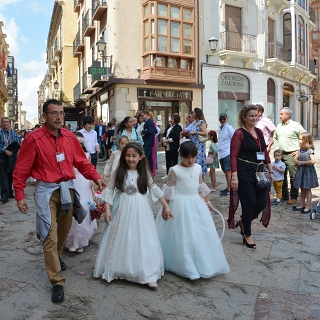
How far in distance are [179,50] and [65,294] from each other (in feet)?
57.8

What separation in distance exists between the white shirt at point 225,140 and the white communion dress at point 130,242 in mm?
4548

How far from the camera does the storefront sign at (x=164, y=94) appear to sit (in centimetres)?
1966

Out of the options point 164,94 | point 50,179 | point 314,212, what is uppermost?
point 164,94

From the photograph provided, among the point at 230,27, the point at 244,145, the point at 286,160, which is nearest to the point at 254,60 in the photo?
the point at 230,27

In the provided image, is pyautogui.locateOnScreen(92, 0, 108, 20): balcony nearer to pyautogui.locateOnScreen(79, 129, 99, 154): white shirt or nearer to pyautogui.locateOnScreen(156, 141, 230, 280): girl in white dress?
pyautogui.locateOnScreen(79, 129, 99, 154): white shirt

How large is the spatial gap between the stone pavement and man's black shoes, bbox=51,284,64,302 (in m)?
0.06

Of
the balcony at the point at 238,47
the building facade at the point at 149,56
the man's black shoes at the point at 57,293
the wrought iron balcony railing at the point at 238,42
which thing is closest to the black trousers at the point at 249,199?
the man's black shoes at the point at 57,293

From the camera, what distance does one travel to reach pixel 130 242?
375 cm

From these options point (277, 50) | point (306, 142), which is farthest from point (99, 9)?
point (306, 142)

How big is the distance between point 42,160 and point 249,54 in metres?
20.1

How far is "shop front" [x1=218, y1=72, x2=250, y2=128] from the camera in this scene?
21.8 m

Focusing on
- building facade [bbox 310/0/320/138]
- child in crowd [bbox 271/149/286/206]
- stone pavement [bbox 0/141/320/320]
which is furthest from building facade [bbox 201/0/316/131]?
stone pavement [bbox 0/141/320/320]

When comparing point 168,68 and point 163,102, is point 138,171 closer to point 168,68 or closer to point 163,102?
point 168,68

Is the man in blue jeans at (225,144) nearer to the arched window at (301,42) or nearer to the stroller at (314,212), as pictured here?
the stroller at (314,212)
